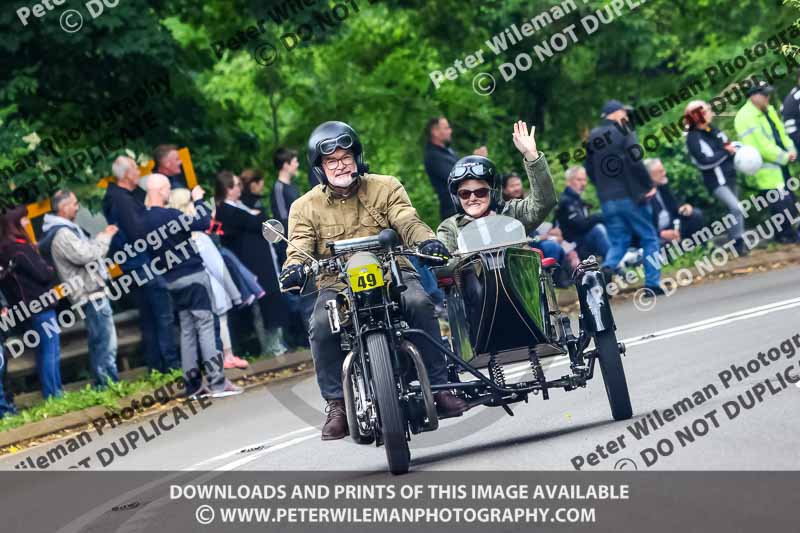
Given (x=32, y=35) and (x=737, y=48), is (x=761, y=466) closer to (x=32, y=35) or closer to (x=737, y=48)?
(x=32, y=35)

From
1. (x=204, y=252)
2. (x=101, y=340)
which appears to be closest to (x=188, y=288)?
(x=204, y=252)

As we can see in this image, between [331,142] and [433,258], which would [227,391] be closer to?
[331,142]

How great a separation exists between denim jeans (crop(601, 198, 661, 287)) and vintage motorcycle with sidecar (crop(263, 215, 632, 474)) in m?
8.72

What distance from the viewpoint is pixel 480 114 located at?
2314cm

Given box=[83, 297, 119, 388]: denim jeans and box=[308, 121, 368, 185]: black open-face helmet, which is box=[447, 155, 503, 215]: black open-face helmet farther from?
box=[83, 297, 119, 388]: denim jeans


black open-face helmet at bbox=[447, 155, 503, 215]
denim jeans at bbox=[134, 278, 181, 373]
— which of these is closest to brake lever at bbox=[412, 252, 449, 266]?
black open-face helmet at bbox=[447, 155, 503, 215]

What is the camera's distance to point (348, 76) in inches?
863

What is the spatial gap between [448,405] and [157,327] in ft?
24.7

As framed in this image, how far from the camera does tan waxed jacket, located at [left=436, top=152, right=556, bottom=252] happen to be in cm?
1110

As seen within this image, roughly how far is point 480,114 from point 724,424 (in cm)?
1322

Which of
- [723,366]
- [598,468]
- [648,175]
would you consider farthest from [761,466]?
[648,175]

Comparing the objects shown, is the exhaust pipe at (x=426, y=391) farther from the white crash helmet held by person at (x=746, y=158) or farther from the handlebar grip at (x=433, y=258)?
the white crash helmet held by person at (x=746, y=158)

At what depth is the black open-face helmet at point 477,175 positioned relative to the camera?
11.1 m

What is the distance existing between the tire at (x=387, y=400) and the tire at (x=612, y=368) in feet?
5.46
